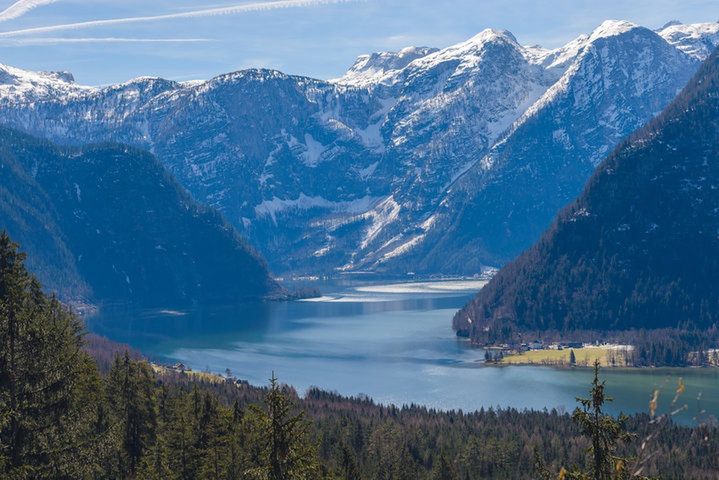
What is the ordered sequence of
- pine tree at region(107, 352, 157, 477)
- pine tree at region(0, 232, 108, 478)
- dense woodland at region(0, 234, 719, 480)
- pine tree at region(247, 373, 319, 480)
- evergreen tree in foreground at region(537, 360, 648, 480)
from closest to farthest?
evergreen tree in foreground at region(537, 360, 648, 480) < pine tree at region(247, 373, 319, 480) < dense woodland at region(0, 234, 719, 480) < pine tree at region(0, 232, 108, 478) < pine tree at region(107, 352, 157, 477)

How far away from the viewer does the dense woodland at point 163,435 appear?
3650 cm

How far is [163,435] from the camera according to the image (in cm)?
7512

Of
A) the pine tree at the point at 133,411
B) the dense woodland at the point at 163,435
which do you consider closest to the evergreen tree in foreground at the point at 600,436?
the dense woodland at the point at 163,435

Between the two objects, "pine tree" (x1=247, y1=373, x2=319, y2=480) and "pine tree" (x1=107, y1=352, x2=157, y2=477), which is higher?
"pine tree" (x1=247, y1=373, x2=319, y2=480)

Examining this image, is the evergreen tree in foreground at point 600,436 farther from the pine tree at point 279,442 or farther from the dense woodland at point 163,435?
the pine tree at point 279,442

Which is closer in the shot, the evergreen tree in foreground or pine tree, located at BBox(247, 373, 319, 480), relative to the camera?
the evergreen tree in foreground

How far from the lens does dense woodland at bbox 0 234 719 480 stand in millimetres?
36500

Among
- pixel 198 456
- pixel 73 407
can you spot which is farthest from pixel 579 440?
pixel 73 407

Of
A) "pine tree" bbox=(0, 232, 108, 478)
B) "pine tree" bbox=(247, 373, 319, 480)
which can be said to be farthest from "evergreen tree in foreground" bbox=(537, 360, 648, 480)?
"pine tree" bbox=(0, 232, 108, 478)

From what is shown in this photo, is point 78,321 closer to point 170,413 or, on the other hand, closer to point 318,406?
point 170,413

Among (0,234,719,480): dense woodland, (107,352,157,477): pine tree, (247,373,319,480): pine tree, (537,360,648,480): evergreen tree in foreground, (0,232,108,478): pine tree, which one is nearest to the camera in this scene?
(537,360,648,480): evergreen tree in foreground

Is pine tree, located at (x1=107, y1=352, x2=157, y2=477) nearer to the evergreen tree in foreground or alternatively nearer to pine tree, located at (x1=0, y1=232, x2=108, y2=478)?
pine tree, located at (x1=0, y1=232, x2=108, y2=478)

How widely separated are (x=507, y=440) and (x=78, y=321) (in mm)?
97213

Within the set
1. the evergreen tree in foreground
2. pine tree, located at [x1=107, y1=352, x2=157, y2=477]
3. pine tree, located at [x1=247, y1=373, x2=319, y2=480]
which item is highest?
the evergreen tree in foreground
